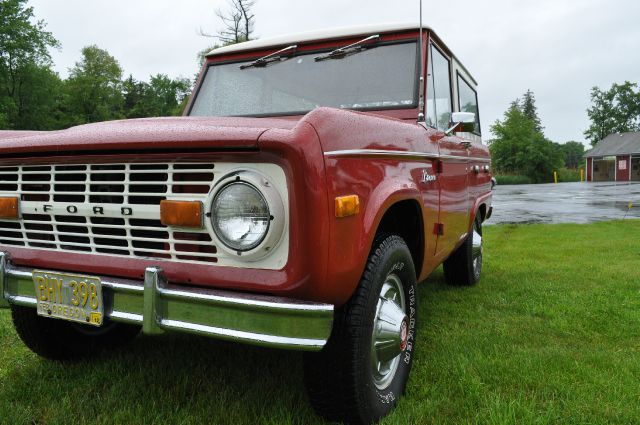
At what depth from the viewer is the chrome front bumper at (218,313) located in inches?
64.2

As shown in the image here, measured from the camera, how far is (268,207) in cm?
165

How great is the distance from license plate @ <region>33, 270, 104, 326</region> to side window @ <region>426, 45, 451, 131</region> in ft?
6.59

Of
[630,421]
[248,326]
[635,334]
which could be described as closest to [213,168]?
[248,326]

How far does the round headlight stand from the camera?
5.52ft

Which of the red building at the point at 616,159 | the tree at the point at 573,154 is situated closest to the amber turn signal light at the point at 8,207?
the red building at the point at 616,159

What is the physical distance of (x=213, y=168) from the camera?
173cm

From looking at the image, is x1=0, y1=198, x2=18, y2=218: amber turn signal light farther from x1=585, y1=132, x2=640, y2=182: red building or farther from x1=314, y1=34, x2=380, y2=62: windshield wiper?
x1=585, y1=132, x2=640, y2=182: red building

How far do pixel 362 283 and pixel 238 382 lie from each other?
1001 mm

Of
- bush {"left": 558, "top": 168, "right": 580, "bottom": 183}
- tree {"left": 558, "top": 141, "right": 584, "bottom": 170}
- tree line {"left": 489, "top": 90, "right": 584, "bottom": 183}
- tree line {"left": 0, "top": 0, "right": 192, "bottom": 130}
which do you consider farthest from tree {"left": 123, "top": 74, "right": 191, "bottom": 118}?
tree {"left": 558, "top": 141, "right": 584, "bottom": 170}

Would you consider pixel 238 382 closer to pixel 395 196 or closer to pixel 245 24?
pixel 395 196

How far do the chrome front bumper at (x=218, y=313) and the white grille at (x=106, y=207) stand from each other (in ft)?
0.46

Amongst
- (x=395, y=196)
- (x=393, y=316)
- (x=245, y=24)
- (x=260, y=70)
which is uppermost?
(x=245, y=24)

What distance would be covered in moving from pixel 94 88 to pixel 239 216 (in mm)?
51670

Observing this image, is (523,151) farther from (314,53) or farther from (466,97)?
(314,53)
